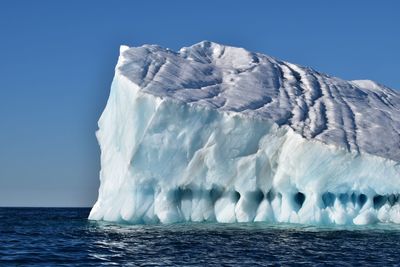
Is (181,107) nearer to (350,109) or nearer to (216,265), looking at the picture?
Result: (350,109)

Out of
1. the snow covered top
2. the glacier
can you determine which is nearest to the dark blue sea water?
the glacier

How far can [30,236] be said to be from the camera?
26875mm

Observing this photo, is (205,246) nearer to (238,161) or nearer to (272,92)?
(238,161)

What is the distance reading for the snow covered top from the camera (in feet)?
97.6

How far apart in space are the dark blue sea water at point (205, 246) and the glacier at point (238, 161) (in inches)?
44.2

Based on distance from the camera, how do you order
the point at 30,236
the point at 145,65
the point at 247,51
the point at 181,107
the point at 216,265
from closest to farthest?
the point at 216,265 < the point at 30,236 < the point at 181,107 < the point at 145,65 < the point at 247,51

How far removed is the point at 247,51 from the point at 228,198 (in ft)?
33.9

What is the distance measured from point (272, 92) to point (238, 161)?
4861mm

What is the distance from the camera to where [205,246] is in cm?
2139

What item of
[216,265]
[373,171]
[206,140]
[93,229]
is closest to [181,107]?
[206,140]

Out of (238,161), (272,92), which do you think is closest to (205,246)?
(238,161)

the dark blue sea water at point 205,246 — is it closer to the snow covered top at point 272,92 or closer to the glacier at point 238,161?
the glacier at point 238,161

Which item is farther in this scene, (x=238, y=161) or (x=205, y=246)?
(x=238, y=161)

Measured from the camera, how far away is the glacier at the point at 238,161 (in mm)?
28328
